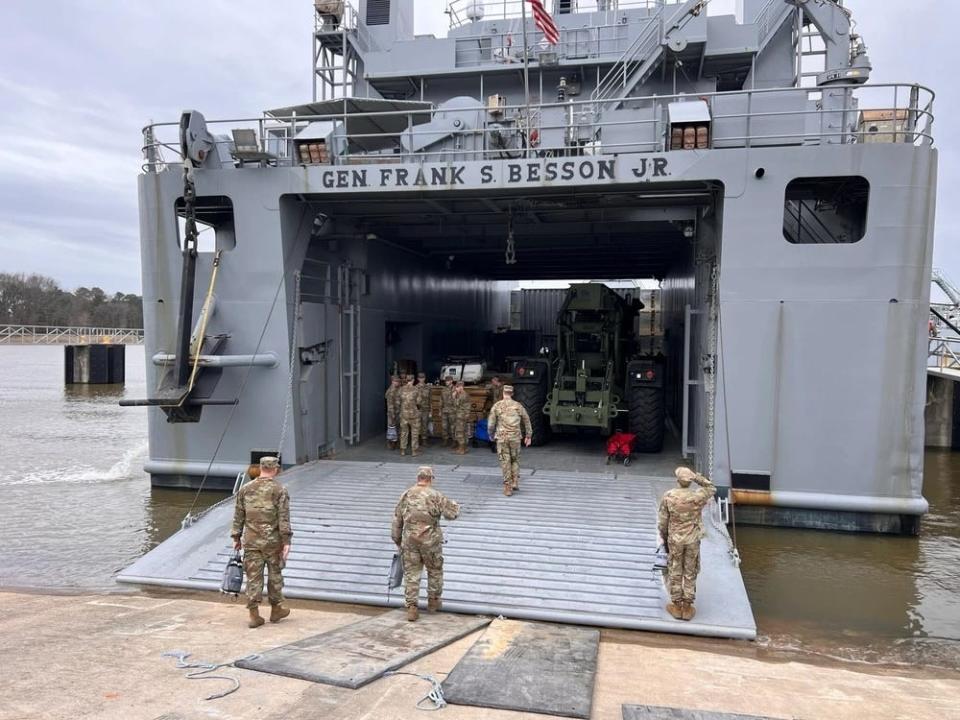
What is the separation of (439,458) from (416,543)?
5.15m

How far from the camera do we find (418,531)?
6023 millimetres

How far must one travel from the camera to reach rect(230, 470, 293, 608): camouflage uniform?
19.1ft

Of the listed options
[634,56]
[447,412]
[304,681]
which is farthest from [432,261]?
[304,681]

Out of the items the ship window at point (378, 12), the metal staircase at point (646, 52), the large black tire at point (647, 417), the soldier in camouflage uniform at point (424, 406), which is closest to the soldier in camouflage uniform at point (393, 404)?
the soldier in camouflage uniform at point (424, 406)

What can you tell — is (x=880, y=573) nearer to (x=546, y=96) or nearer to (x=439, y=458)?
(x=439, y=458)

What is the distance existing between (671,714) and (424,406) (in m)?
8.05

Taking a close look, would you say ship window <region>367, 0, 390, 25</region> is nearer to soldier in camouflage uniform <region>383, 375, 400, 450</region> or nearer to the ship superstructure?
the ship superstructure

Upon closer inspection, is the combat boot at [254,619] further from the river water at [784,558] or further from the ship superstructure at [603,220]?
the ship superstructure at [603,220]

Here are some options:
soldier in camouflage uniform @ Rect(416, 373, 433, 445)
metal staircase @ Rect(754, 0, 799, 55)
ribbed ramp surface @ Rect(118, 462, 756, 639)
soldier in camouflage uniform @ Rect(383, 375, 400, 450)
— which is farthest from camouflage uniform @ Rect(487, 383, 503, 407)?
metal staircase @ Rect(754, 0, 799, 55)

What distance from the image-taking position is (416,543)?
6.06m

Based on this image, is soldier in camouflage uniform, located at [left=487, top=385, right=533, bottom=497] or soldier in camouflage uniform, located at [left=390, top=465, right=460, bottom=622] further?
soldier in camouflage uniform, located at [left=487, top=385, right=533, bottom=497]

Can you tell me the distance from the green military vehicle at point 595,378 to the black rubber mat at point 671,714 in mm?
6962

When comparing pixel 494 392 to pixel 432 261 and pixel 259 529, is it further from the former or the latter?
pixel 259 529

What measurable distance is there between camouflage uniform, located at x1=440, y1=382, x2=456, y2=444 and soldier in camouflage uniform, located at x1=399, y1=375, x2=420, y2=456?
0.82 meters
